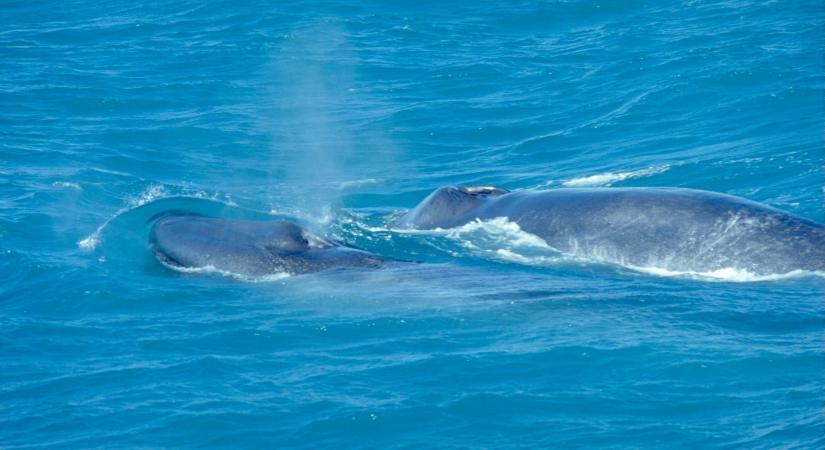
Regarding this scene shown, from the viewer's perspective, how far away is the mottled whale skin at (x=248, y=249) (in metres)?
19.2

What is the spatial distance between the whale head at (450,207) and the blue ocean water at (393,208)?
0.55 metres

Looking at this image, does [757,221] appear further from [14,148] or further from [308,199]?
[14,148]

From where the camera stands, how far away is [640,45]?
36.6 meters

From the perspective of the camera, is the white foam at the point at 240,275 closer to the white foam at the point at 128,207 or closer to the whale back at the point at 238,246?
the whale back at the point at 238,246

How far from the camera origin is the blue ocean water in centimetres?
1424

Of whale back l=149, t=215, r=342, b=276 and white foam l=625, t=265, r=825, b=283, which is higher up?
whale back l=149, t=215, r=342, b=276

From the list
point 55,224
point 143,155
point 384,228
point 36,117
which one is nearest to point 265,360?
point 384,228

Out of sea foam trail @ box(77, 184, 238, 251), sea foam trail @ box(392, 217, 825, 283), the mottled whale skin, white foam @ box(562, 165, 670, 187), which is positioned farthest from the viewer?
white foam @ box(562, 165, 670, 187)

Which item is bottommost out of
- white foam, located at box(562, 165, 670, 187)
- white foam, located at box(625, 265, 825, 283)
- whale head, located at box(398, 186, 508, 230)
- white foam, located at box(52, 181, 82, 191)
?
white foam, located at box(625, 265, 825, 283)

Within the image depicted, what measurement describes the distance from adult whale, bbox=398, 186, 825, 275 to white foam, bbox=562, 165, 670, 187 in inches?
172

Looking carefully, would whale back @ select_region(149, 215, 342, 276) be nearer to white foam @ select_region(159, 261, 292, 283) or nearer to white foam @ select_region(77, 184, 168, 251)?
white foam @ select_region(159, 261, 292, 283)

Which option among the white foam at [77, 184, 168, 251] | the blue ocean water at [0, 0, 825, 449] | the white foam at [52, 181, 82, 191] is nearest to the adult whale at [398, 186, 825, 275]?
the blue ocean water at [0, 0, 825, 449]

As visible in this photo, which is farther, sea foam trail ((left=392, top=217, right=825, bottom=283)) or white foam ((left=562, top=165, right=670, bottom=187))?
white foam ((left=562, top=165, right=670, bottom=187))

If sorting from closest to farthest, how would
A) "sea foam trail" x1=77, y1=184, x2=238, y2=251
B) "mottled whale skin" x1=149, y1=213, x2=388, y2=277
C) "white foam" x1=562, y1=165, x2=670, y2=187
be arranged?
"mottled whale skin" x1=149, y1=213, x2=388, y2=277 < "sea foam trail" x1=77, y1=184, x2=238, y2=251 < "white foam" x1=562, y1=165, x2=670, y2=187
